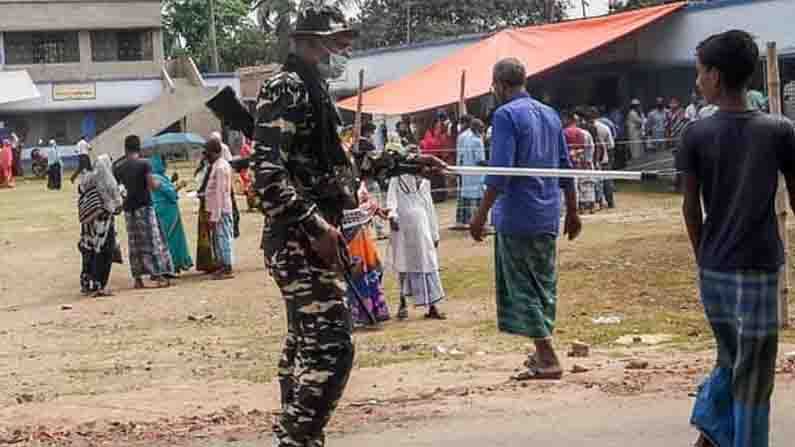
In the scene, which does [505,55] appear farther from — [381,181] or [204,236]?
[381,181]

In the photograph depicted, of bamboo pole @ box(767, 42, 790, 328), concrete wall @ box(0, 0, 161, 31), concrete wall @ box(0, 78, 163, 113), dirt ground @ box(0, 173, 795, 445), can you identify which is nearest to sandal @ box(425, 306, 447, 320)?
dirt ground @ box(0, 173, 795, 445)

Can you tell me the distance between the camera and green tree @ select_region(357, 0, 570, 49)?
5616cm

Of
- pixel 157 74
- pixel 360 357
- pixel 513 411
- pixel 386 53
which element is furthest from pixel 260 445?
pixel 157 74

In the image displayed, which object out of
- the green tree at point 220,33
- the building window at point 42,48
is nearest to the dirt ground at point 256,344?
the building window at point 42,48

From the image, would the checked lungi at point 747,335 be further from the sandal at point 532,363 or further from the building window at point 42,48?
the building window at point 42,48

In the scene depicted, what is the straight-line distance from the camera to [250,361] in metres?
10.0

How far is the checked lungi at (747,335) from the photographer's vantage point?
5.04 metres

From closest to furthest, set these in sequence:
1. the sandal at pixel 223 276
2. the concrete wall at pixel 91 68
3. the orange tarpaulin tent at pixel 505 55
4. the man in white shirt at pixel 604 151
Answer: the sandal at pixel 223 276, the man in white shirt at pixel 604 151, the orange tarpaulin tent at pixel 505 55, the concrete wall at pixel 91 68

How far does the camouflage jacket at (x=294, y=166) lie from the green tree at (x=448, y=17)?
163ft

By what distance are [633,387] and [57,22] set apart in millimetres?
56125

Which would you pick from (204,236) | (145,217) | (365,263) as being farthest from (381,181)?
(204,236)

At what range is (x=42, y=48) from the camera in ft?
198

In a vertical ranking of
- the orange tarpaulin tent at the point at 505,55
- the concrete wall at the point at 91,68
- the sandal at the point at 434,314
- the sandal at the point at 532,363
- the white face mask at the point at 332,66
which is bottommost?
the sandal at the point at 434,314

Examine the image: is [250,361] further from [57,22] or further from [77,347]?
[57,22]
